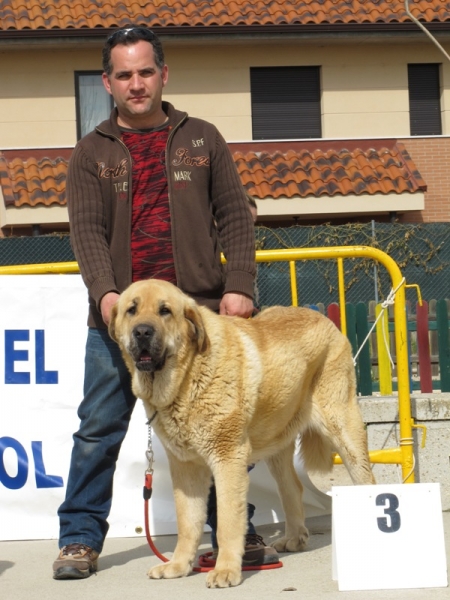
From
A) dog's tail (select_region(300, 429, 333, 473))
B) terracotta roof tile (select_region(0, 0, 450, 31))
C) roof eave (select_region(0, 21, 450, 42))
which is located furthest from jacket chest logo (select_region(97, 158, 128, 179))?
terracotta roof tile (select_region(0, 0, 450, 31))

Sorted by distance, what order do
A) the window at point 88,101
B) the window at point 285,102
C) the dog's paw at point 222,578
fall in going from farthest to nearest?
the window at point 285,102 < the window at point 88,101 < the dog's paw at point 222,578

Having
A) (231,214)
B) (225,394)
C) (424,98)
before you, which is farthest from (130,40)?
(424,98)

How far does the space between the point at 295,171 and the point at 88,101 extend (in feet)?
15.2

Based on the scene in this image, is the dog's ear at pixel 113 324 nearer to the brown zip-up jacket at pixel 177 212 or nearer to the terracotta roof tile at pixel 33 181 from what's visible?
the brown zip-up jacket at pixel 177 212

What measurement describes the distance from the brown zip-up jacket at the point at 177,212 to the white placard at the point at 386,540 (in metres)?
1.19

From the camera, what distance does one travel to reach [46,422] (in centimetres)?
631

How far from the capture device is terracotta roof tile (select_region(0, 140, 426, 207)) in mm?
19000

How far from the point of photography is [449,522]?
6.06 m

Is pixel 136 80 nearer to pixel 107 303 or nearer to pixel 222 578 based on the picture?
pixel 107 303

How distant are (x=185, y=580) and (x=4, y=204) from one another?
1496 cm

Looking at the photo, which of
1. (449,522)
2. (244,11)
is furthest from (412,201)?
(449,522)

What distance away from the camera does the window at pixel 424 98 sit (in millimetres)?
21750

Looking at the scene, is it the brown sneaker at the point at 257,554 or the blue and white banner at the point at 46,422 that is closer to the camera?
the brown sneaker at the point at 257,554

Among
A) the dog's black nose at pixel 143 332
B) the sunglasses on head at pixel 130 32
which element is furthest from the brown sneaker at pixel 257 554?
the sunglasses on head at pixel 130 32
